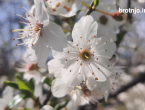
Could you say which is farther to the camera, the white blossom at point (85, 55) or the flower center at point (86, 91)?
the flower center at point (86, 91)

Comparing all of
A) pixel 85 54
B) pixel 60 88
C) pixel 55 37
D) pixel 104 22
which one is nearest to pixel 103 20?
pixel 104 22

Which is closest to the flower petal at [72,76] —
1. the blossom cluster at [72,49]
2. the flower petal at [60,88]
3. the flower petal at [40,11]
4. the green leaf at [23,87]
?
the blossom cluster at [72,49]

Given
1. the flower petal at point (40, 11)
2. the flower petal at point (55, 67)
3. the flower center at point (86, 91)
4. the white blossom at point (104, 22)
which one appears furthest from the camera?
the white blossom at point (104, 22)

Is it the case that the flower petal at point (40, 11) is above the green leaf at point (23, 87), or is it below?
above

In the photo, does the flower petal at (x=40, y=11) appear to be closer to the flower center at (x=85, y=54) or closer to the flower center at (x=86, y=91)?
the flower center at (x=85, y=54)

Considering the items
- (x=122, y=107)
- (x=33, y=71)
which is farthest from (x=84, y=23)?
(x=122, y=107)

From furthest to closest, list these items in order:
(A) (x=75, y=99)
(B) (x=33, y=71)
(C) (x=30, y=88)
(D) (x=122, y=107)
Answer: (D) (x=122, y=107) < (B) (x=33, y=71) < (C) (x=30, y=88) < (A) (x=75, y=99)

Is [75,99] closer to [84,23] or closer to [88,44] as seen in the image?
[88,44]

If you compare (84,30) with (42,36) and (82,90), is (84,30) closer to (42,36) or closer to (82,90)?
(42,36)

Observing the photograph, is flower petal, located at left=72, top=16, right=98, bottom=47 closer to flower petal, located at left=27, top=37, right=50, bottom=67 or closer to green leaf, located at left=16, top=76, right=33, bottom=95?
flower petal, located at left=27, top=37, right=50, bottom=67

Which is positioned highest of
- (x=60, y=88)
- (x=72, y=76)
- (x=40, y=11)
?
(x=40, y=11)

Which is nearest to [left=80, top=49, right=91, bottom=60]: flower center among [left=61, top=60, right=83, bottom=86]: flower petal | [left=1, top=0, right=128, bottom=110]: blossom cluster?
[left=1, top=0, right=128, bottom=110]: blossom cluster
